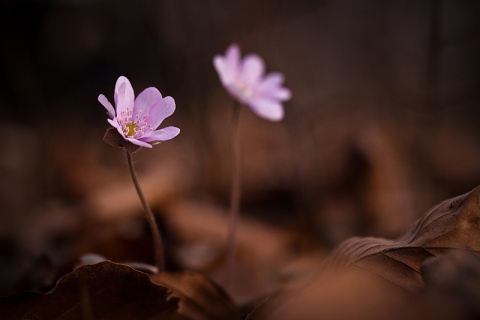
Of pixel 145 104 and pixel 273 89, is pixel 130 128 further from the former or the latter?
pixel 273 89

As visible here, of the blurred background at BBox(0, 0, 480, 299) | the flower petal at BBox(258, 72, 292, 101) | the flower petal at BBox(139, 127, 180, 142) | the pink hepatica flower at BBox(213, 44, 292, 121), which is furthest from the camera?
the blurred background at BBox(0, 0, 480, 299)

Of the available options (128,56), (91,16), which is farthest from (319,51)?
(91,16)

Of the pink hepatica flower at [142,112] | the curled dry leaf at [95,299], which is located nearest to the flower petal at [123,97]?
the pink hepatica flower at [142,112]

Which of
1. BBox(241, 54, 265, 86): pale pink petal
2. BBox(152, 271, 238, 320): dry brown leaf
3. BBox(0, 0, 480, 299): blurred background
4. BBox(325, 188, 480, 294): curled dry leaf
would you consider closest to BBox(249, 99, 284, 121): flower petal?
BBox(241, 54, 265, 86): pale pink petal

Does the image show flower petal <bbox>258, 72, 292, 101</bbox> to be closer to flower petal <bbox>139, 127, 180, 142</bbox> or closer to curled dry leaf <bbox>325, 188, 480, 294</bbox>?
flower petal <bbox>139, 127, 180, 142</bbox>

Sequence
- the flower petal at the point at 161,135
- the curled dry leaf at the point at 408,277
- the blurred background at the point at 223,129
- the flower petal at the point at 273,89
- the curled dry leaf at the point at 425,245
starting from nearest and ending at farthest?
the curled dry leaf at the point at 408,277 → the curled dry leaf at the point at 425,245 → the flower petal at the point at 161,135 → the flower petal at the point at 273,89 → the blurred background at the point at 223,129

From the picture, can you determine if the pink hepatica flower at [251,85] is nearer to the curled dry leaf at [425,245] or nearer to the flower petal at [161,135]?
the flower petal at [161,135]
